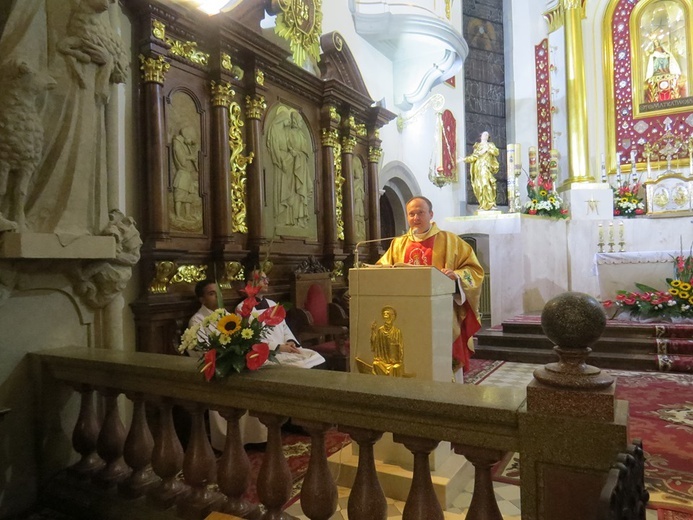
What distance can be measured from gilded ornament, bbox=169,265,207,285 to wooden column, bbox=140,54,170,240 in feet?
1.25

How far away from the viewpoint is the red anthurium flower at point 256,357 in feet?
6.53

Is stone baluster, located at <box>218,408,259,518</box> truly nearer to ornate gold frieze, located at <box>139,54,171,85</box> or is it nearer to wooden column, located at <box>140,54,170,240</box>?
wooden column, located at <box>140,54,170,240</box>

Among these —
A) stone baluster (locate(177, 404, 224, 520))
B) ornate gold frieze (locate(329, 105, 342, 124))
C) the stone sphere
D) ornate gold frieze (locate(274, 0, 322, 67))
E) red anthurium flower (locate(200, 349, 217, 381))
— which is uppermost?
ornate gold frieze (locate(274, 0, 322, 67))

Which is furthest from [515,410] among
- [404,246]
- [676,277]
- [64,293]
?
[676,277]

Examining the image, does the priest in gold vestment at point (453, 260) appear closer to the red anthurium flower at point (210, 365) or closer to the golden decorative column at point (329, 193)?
the red anthurium flower at point (210, 365)

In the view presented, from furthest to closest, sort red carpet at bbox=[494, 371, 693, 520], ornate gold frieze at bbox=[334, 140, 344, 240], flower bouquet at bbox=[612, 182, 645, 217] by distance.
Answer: flower bouquet at bbox=[612, 182, 645, 217], ornate gold frieze at bbox=[334, 140, 344, 240], red carpet at bbox=[494, 371, 693, 520]

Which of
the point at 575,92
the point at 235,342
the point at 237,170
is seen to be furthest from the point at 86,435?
the point at 575,92

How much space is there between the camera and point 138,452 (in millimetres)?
2281

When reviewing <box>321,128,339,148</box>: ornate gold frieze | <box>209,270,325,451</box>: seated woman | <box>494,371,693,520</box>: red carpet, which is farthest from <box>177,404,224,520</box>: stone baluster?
<box>321,128,339,148</box>: ornate gold frieze

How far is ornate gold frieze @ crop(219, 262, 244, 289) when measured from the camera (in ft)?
15.8

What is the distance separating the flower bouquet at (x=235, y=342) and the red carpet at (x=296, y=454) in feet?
4.44

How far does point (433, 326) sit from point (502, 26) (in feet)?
40.2

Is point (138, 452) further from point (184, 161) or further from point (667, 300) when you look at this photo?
point (667, 300)

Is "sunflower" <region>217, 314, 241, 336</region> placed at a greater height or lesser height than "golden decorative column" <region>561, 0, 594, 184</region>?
lesser
